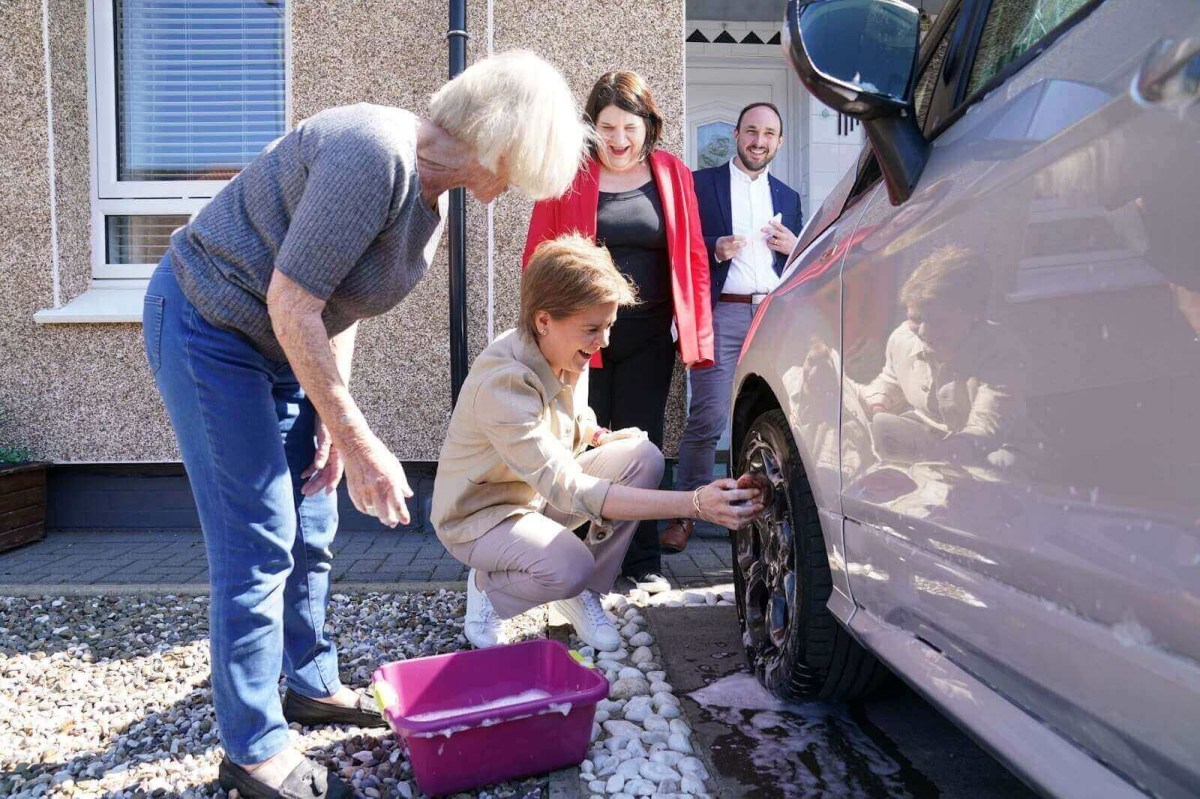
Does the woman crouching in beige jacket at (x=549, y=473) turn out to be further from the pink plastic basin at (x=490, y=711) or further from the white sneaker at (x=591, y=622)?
the pink plastic basin at (x=490, y=711)

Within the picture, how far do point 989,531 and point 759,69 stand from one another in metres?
6.27

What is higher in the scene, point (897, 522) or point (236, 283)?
point (236, 283)

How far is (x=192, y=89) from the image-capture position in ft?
16.9

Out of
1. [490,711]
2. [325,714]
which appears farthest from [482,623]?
[490,711]

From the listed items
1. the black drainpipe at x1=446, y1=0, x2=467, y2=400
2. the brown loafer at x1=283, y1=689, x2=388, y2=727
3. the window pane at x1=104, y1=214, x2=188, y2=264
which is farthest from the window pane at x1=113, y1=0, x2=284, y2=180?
the brown loafer at x1=283, y1=689, x2=388, y2=727

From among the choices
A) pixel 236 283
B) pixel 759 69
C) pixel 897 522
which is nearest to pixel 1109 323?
pixel 897 522

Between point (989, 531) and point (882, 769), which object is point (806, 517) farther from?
point (989, 531)

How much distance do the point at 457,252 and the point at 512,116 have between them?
272cm

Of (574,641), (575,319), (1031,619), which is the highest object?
(575,319)

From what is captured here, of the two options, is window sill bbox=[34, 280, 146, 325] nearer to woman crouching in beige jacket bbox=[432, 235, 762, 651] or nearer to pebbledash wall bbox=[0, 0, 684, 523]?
pebbledash wall bbox=[0, 0, 684, 523]

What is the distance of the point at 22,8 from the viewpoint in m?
4.71

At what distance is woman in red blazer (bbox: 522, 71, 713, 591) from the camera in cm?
360

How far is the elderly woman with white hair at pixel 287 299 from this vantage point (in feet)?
5.65

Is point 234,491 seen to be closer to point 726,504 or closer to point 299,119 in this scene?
point 726,504
